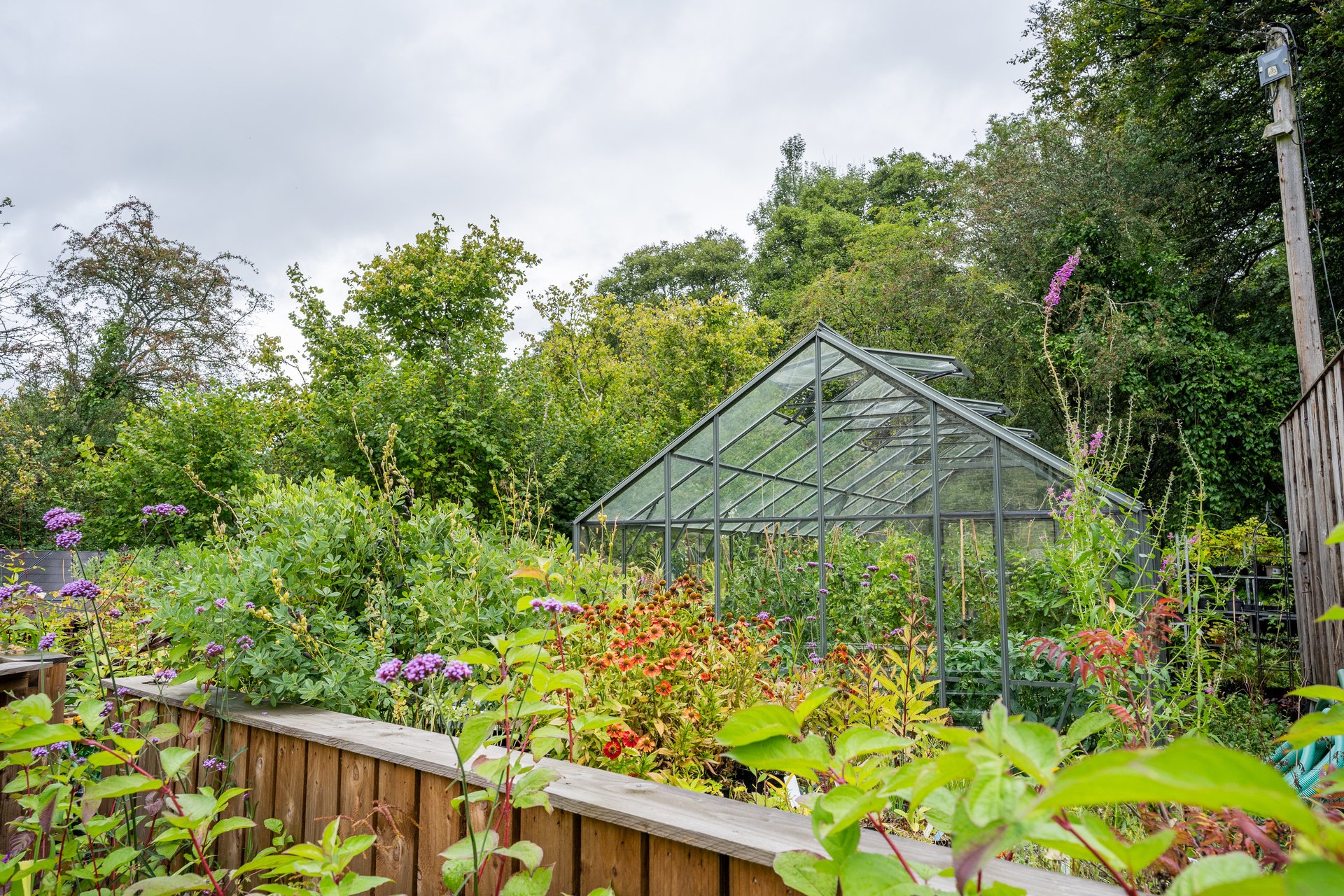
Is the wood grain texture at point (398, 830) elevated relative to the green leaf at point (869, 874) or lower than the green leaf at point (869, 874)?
lower

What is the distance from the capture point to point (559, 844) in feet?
4.41

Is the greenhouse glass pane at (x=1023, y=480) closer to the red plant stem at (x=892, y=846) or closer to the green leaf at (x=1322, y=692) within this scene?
the red plant stem at (x=892, y=846)

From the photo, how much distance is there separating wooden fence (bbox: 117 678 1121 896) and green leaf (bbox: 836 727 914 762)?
0.41 meters

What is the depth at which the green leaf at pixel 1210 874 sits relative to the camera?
38 cm

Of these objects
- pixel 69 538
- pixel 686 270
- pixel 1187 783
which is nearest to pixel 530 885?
pixel 1187 783

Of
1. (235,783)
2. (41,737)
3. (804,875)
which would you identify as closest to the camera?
(804,875)

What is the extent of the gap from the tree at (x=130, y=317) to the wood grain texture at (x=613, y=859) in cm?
1344

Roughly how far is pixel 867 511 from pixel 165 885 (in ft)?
19.1

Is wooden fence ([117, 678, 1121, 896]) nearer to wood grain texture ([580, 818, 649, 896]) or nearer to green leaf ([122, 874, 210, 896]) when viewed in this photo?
wood grain texture ([580, 818, 649, 896])

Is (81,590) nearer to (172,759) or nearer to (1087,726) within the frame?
(172,759)

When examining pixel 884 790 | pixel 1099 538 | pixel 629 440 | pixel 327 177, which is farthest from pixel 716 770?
pixel 327 177

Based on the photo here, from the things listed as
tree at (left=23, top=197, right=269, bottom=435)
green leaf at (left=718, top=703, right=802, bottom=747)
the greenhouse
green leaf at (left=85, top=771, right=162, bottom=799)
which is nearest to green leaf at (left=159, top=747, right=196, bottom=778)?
green leaf at (left=85, top=771, right=162, bottom=799)

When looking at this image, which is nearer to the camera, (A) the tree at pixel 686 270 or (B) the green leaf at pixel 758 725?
(B) the green leaf at pixel 758 725

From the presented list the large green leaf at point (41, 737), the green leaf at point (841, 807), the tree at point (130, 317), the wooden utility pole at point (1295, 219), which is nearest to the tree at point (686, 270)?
the tree at point (130, 317)
